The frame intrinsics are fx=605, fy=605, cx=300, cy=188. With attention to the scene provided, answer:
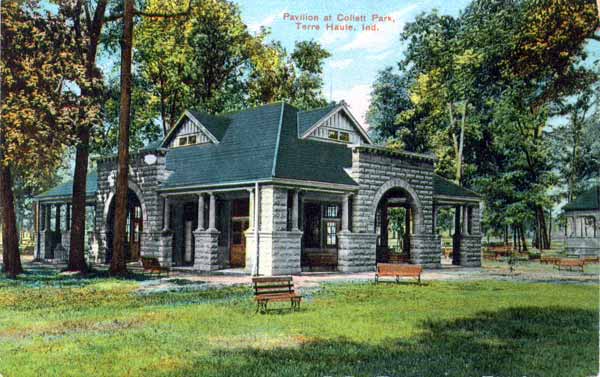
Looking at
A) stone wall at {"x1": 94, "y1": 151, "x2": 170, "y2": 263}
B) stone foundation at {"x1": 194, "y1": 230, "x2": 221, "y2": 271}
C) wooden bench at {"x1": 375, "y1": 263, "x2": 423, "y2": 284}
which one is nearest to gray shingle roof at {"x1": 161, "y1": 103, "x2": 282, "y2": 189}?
stone wall at {"x1": 94, "y1": 151, "x2": 170, "y2": 263}

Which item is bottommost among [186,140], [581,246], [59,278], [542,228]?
[59,278]

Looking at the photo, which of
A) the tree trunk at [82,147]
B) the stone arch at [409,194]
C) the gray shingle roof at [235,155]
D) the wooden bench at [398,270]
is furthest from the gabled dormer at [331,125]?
the tree trunk at [82,147]

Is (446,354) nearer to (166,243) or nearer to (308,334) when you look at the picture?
(308,334)

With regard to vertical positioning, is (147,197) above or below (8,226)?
above

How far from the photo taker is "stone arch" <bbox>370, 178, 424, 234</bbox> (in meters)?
22.6

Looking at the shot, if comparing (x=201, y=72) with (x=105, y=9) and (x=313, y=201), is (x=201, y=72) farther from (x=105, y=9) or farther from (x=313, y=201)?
(x=313, y=201)

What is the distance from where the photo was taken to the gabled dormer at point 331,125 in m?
22.6

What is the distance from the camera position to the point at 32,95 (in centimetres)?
1691

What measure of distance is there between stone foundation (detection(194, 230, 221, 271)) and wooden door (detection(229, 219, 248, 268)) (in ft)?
5.20

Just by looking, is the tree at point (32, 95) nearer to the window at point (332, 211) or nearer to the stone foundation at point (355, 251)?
the stone foundation at point (355, 251)

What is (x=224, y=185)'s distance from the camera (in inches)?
830

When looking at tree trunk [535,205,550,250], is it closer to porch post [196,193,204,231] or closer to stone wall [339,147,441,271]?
stone wall [339,147,441,271]

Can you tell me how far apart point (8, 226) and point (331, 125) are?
1173 cm

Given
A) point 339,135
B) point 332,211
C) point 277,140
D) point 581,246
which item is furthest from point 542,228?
point 277,140
